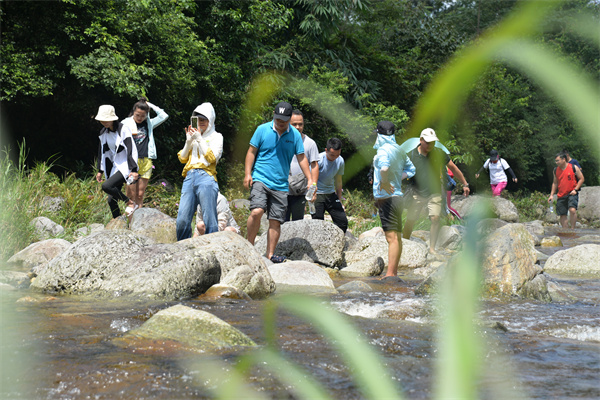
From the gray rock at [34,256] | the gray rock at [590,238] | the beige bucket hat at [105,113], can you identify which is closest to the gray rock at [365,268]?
the gray rock at [34,256]

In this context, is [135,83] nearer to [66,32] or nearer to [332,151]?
[66,32]

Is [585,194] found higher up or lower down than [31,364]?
higher up

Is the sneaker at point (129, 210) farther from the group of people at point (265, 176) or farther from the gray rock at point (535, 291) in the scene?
the gray rock at point (535, 291)

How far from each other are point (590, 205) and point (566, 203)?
10.2 m

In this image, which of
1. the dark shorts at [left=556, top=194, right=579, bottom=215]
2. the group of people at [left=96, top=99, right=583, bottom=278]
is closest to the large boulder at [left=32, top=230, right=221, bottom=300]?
the group of people at [left=96, top=99, right=583, bottom=278]

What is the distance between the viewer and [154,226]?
8945 mm

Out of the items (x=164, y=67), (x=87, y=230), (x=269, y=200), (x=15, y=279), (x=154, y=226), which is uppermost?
(x=164, y=67)

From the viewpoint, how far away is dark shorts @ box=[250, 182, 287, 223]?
7.30 metres

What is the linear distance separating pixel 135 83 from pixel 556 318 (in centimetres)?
1026

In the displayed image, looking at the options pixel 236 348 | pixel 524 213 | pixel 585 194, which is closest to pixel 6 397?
pixel 236 348

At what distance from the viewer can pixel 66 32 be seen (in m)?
12.5

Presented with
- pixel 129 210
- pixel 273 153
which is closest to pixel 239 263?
pixel 273 153

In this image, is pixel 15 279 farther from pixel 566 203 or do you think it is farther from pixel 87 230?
pixel 566 203

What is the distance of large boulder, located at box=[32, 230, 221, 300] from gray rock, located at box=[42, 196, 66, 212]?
14.2ft
